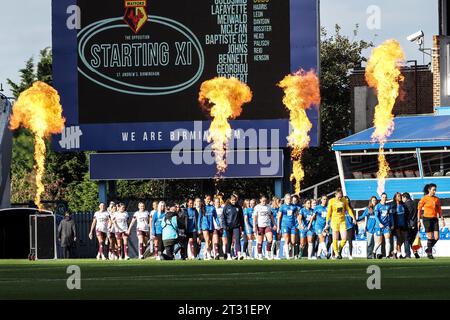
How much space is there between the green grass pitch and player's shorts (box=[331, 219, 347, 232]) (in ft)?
20.1

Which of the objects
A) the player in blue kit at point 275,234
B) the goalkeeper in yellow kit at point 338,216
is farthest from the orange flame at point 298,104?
the goalkeeper in yellow kit at point 338,216

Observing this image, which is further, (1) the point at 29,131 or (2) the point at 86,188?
(2) the point at 86,188

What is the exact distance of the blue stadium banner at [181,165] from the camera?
4269cm

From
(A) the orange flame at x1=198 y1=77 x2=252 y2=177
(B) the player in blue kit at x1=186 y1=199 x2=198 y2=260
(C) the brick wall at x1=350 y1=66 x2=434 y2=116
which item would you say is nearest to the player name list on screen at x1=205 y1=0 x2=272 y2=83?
(A) the orange flame at x1=198 y1=77 x2=252 y2=177

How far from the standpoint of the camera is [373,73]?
4525cm

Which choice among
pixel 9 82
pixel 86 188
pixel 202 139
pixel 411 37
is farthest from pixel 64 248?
pixel 9 82

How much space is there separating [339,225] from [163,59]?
10.8 meters

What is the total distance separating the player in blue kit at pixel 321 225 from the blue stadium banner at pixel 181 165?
245 inches

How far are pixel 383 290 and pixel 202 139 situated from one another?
24406mm

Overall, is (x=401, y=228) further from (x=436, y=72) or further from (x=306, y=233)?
(x=436, y=72)

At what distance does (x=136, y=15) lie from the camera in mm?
42938

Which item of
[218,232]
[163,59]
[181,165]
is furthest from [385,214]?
[163,59]

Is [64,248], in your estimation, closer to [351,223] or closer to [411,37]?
[351,223]

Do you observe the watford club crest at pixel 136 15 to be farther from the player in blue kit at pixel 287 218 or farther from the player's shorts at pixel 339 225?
the player's shorts at pixel 339 225
